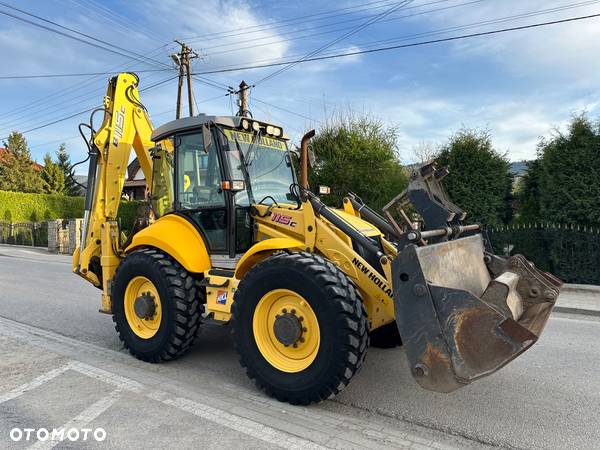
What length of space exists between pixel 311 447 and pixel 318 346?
73 cm

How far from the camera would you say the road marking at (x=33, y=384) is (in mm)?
3962

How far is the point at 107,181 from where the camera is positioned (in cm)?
571

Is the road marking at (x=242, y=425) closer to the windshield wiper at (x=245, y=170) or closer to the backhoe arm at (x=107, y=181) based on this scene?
the windshield wiper at (x=245, y=170)

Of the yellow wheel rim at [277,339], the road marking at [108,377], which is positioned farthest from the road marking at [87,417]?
the yellow wheel rim at [277,339]

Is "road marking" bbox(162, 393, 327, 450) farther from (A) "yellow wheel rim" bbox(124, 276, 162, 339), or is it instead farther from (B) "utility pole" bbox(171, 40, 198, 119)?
(B) "utility pole" bbox(171, 40, 198, 119)

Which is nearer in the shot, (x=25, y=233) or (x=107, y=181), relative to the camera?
(x=107, y=181)

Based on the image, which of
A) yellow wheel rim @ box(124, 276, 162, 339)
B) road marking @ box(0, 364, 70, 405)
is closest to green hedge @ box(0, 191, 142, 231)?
yellow wheel rim @ box(124, 276, 162, 339)

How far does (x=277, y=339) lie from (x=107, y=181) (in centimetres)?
332

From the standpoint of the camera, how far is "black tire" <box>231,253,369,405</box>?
334 cm

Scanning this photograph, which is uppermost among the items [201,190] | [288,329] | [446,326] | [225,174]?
[225,174]

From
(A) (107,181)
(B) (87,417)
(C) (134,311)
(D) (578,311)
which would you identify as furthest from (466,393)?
(D) (578,311)

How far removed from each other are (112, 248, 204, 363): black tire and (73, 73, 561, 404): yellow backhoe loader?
0.05 ft

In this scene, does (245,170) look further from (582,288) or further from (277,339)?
(582,288)

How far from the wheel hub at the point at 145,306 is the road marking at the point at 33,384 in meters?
0.91
